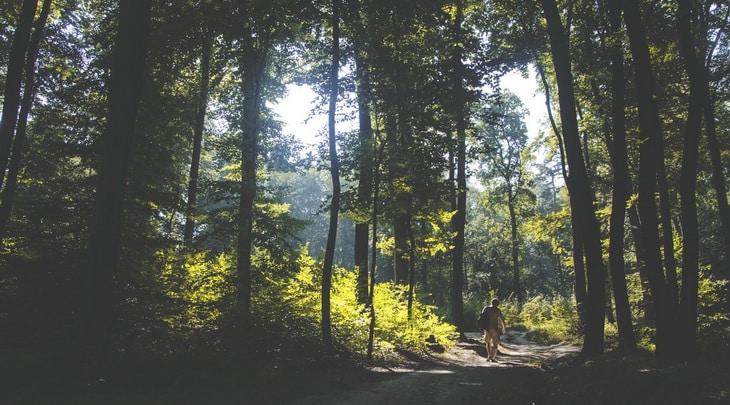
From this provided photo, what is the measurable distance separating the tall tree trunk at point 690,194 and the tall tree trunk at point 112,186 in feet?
37.8

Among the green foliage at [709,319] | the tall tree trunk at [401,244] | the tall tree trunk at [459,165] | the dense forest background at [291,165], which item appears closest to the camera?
the dense forest background at [291,165]

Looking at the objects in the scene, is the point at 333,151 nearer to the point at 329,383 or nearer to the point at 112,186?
the point at 112,186

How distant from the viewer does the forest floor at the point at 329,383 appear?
19.5ft

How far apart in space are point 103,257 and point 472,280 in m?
38.4

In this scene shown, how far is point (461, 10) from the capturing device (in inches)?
707

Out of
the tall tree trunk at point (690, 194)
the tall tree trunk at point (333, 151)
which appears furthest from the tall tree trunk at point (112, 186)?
the tall tree trunk at point (690, 194)

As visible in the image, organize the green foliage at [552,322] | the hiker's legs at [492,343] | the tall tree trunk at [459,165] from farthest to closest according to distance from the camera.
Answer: the green foliage at [552,322] < the hiker's legs at [492,343] < the tall tree trunk at [459,165]

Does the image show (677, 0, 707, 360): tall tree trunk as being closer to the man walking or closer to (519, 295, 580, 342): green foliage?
the man walking

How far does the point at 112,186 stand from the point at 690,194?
12.1m

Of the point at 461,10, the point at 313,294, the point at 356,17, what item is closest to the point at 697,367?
the point at 313,294

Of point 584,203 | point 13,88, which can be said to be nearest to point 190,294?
point 13,88

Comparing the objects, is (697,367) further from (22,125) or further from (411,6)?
(22,125)

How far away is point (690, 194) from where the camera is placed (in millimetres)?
9500

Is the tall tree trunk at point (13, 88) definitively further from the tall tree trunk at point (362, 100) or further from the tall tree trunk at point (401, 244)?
the tall tree trunk at point (401, 244)
